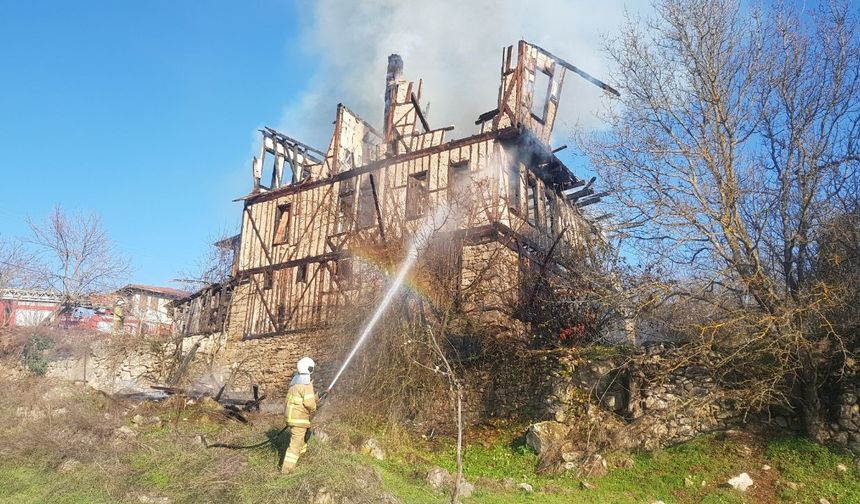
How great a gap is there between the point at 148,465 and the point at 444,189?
10.4 metres

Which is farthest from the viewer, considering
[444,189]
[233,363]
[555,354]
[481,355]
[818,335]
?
[233,363]

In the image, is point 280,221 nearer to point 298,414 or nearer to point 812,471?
point 298,414

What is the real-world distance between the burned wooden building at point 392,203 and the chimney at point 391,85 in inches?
1.8

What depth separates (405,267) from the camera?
16.0 m

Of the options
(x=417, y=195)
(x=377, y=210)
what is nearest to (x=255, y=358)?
(x=377, y=210)

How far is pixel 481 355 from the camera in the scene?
45.8 feet

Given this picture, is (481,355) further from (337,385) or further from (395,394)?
(337,385)

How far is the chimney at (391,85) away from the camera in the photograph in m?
19.8

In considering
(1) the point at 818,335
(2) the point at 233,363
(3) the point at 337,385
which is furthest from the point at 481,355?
(2) the point at 233,363

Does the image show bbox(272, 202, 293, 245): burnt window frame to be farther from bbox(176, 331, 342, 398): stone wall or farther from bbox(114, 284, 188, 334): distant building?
bbox(114, 284, 188, 334): distant building

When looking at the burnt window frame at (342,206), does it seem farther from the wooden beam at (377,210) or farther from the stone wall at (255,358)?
the stone wall at (255,358)

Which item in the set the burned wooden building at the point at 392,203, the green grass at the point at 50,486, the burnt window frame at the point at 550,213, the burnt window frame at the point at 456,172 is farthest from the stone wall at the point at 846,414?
the green grass at the point at 50,486

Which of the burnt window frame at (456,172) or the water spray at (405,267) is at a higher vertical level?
the burnt window frame at (456,172)

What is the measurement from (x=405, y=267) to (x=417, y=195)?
3.19 metres
